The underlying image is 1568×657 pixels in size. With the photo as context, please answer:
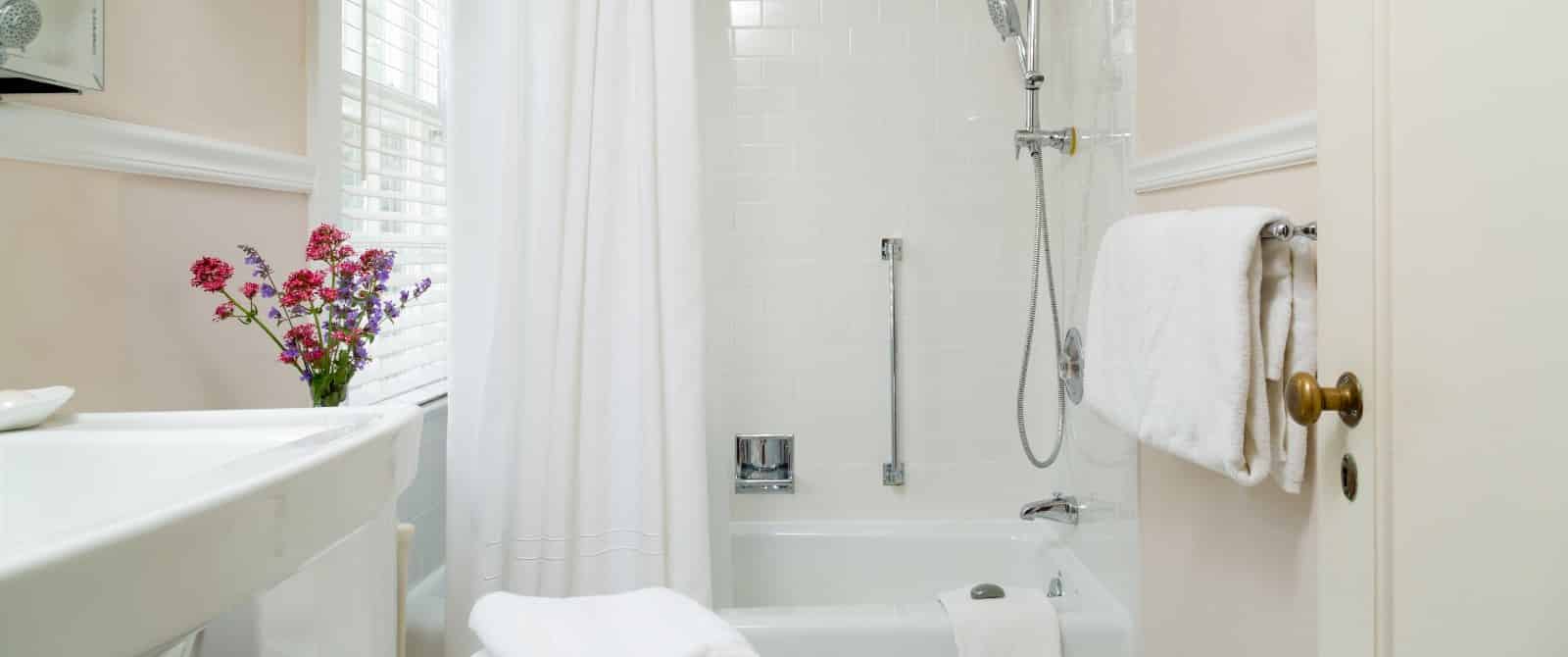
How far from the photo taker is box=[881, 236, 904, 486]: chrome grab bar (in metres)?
2.38

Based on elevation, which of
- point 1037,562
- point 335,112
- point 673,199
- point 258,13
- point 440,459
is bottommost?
point 1037,562

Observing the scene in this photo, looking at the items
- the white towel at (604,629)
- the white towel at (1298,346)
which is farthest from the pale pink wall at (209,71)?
the white towel at (1298,346)

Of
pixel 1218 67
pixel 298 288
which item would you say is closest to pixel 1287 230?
pixel 1218 67

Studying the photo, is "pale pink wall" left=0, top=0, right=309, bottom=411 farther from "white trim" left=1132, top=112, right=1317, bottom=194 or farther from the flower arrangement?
"white trim" left=1132, top=112, right=1317, bottom=194

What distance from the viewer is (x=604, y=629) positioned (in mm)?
732

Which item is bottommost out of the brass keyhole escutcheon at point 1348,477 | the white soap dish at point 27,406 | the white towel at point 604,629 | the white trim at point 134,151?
the white towel at point 604,629

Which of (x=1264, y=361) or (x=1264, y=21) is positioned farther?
(x=1264, y=21)

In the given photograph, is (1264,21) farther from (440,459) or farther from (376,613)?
(440,459)

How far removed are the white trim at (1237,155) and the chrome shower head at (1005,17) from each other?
55 centimetres

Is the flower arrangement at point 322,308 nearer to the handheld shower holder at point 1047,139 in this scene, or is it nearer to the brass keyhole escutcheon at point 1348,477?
the brass keyhole escutcheon at point 1348,477

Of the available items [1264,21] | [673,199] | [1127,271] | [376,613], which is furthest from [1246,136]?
[376,613]

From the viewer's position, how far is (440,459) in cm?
193

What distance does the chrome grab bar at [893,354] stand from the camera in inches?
93.9

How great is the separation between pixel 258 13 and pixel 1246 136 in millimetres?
1486
